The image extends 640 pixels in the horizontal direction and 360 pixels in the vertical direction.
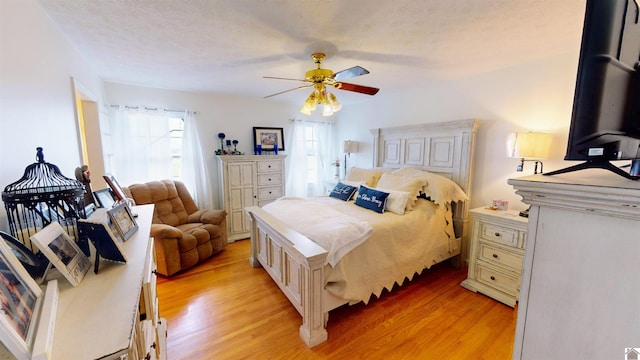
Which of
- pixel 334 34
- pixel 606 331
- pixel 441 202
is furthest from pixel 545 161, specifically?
pixel 606 331

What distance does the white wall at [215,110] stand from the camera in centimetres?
327

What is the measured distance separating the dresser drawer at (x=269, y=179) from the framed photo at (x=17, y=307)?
10.9 feet

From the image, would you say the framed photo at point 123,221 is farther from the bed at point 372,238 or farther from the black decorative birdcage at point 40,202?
the bed at point 372,238

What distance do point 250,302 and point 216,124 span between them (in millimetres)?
2795

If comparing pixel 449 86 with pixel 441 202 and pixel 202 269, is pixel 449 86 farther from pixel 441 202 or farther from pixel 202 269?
pixel 202 269

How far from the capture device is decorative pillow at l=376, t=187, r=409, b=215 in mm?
2593

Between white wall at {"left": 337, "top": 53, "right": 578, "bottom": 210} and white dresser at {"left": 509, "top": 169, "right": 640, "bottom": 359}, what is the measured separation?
2427 mm

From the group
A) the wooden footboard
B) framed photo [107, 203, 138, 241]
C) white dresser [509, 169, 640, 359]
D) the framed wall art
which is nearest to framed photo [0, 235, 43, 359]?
the framed wall art

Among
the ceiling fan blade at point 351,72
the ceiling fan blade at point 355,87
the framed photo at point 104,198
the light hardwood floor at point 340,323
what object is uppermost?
the ceiling fan blade at point 351,72

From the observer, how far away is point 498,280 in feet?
7.68

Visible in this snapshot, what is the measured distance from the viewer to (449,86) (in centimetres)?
308

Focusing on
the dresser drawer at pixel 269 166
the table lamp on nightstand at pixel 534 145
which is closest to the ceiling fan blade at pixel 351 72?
the table lamp on nightstand at pixel 534 145

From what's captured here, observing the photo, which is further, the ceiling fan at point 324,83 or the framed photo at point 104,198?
the ceiling fan at point 324,83

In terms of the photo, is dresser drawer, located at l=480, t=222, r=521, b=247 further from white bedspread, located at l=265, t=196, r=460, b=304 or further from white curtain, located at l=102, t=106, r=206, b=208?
white curtain, located at l=102, t=106, r=206, b=208
